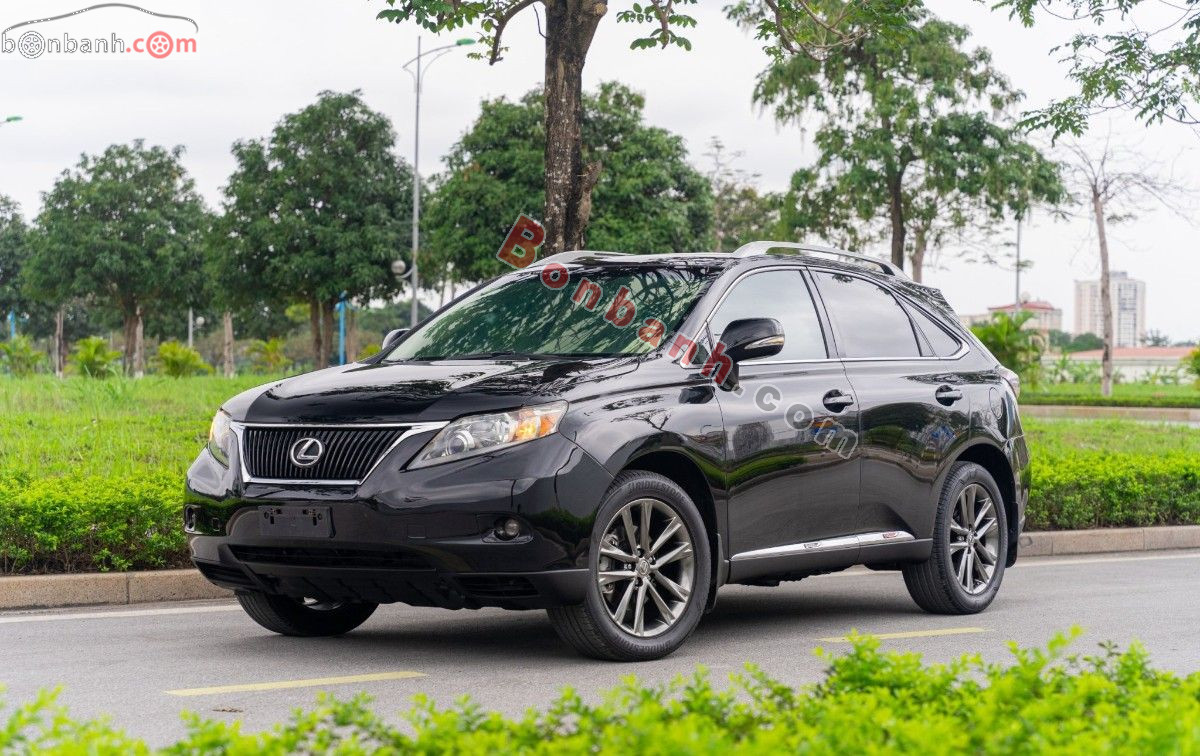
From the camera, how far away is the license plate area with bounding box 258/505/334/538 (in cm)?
608

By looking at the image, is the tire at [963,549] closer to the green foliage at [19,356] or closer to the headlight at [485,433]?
the headlight at [485,433]

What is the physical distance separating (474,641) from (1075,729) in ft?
14.1

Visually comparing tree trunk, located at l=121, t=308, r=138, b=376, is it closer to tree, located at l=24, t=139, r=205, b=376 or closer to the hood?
tree, located at l=24, t=139, r=205, b=376

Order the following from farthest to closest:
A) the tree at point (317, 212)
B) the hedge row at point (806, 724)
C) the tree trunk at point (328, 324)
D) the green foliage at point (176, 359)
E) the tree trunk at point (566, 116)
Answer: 1. the tree trunk at point (328, 324)
2. the tree at point (317, 212)
3. the green foliage at point (176, 359)
4. the tree trunk at point (566, 116)
5. the hedge row at point (806, 724)

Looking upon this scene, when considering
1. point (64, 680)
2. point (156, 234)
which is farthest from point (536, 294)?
point (156, 234)

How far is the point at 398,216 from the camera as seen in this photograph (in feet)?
165

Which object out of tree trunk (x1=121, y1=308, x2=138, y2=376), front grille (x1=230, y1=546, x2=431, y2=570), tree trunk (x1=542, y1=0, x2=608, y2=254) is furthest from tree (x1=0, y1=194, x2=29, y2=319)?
front grille (x1=230, y1=546, x2=431, y2=570)

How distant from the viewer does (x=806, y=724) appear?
3.47 metres

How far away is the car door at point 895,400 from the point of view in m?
7.70

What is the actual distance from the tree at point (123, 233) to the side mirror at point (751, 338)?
50480mm

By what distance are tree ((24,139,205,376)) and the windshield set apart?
49312 millimetres

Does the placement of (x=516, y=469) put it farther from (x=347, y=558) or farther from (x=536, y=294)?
(x=536, y=294)

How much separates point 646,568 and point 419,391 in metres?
1.17

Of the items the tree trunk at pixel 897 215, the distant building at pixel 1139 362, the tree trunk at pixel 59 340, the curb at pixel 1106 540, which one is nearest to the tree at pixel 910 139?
the tree trunk at pixel 897 215
